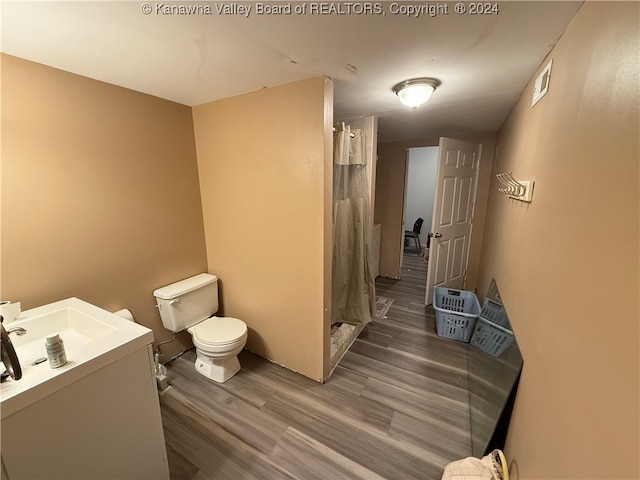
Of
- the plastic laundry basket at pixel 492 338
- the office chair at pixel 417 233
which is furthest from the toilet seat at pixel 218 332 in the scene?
the office chair at pixel 417 233

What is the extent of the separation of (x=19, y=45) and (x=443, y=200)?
325 centimetres

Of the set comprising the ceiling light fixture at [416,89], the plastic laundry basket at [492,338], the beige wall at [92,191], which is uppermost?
the ceiling light fixture at [416,89]

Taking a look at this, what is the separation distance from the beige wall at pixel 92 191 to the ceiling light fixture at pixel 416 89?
5.33ft

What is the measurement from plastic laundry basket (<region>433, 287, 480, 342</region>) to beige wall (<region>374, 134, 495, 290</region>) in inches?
30.3

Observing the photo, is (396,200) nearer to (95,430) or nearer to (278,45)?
(278,45)

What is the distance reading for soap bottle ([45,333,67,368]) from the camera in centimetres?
88

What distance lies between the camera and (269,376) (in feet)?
6.67

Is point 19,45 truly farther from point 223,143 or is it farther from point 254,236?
point 254,236

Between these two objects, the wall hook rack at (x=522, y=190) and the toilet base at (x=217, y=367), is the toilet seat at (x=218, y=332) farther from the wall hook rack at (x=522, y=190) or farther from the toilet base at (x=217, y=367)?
the wall hook rack at (x=522, y=190)

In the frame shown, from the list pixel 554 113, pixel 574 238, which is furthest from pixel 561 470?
pixel 554 113

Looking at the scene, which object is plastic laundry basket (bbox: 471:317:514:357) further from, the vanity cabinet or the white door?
the vanity cabinet

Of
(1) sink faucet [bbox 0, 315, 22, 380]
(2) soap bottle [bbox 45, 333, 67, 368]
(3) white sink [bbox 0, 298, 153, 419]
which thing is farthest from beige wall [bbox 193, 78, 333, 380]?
(1) sink faucet [bbox 0, 315, 22, 380]

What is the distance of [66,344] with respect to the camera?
1234mm

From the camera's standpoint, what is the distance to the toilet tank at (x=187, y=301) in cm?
192
